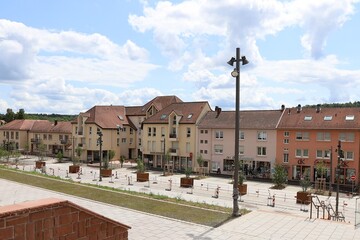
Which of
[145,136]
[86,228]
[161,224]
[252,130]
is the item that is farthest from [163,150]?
[86,228]

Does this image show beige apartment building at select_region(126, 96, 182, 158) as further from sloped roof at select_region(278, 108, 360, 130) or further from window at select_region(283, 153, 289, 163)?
window at select_region(283, 153, 289, 163)

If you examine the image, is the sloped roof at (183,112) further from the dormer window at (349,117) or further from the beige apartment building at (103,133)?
the dormer window at (349,117)

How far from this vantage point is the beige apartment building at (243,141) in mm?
49312

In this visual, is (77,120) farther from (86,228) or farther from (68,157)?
(86,228)

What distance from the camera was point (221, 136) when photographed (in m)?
53.2

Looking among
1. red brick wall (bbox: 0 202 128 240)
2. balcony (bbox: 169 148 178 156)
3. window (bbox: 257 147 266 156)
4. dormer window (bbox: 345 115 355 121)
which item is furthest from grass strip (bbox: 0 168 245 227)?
dormer window (bbox: 345 115 355 121)

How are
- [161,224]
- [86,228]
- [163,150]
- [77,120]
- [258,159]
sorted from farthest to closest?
1. [77,120]
2. [163,150]
3. [258,159]
4. [161,224]
5. [86,228]

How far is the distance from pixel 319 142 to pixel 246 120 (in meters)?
10.8

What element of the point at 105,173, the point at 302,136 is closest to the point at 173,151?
the point at 105,173

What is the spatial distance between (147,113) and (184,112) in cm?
1026

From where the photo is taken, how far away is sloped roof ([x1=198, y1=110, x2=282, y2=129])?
1971 inches

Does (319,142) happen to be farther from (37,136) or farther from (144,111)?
(37,136)

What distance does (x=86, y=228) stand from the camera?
30.7 feet

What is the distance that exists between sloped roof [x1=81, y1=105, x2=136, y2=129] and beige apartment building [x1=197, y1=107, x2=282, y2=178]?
18729 mm
